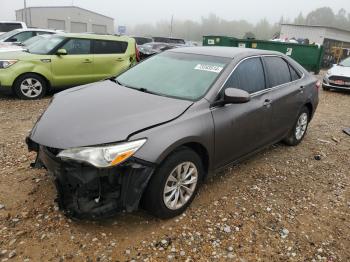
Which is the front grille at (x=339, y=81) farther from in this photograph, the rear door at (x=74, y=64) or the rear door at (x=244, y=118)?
the rear door at (x=244, y=118)

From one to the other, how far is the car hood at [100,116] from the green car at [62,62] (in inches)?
163

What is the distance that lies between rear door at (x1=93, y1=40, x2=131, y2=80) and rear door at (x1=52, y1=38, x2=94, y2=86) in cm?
16

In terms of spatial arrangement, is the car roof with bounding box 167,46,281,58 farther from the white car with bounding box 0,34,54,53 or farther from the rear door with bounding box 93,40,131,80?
the white car with bounding box 0,34,54,53

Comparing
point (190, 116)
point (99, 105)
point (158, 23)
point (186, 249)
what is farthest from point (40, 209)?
point (158, 23)

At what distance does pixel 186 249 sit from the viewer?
280 centimetres

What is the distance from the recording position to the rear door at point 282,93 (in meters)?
4.27

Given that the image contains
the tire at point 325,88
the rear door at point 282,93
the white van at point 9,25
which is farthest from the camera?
the white van at point 9,25

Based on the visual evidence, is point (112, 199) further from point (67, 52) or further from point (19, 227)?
point (67, 52)

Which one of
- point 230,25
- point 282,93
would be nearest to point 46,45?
point 282,93

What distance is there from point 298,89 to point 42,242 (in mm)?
3882

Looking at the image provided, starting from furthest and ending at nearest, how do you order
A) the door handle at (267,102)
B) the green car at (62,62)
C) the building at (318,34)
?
the building at (318,34)
the green car at (62,62)
the door handle at (267,102)

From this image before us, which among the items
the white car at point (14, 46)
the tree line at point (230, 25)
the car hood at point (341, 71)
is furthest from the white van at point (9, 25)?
the tree line at point (230, 25)

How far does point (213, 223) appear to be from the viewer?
10.4 ft

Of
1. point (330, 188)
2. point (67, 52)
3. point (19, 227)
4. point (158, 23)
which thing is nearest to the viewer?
point (19, 227)
